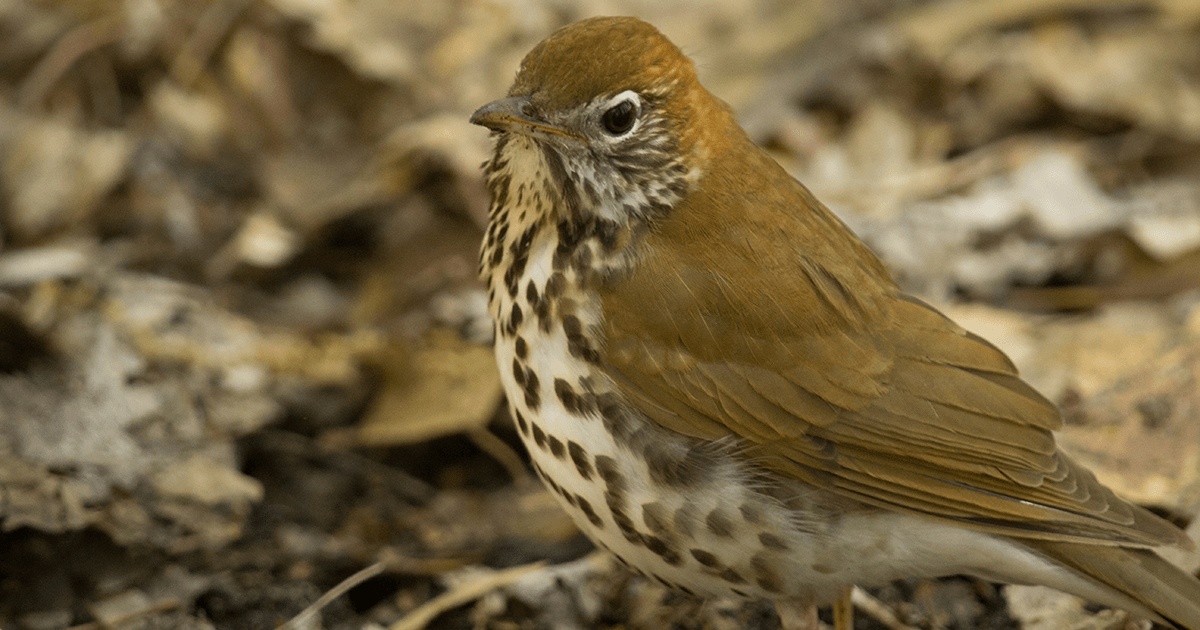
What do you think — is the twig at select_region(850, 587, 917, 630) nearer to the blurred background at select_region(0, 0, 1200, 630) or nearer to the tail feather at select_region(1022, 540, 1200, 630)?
the blurred background at select_region(0, 0, 1200, 630)

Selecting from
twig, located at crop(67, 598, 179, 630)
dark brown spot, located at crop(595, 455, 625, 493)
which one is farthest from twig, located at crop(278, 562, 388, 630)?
dark brown spot, located at crop(595, 455, 625, 493)

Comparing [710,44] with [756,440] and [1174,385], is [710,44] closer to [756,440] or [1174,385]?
[1174,385]

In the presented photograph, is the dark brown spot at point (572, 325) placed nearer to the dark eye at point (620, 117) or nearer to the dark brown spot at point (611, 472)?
the dark brown spot at point (611, 472)

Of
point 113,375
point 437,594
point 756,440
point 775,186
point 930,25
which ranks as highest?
point 930,25

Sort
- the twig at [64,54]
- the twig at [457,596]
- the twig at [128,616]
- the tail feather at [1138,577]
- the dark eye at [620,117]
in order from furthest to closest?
the twig at [64,54], the twig at [457,596], the twig at [128,616], the dark eye at [620,117], the tail feather at [1138,577]

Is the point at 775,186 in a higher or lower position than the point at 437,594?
higher

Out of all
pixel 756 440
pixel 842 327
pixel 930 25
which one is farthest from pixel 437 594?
pixel 930 25

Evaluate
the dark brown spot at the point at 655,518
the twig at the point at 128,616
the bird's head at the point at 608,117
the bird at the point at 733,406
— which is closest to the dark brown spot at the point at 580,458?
the bird at the point at 733,406
